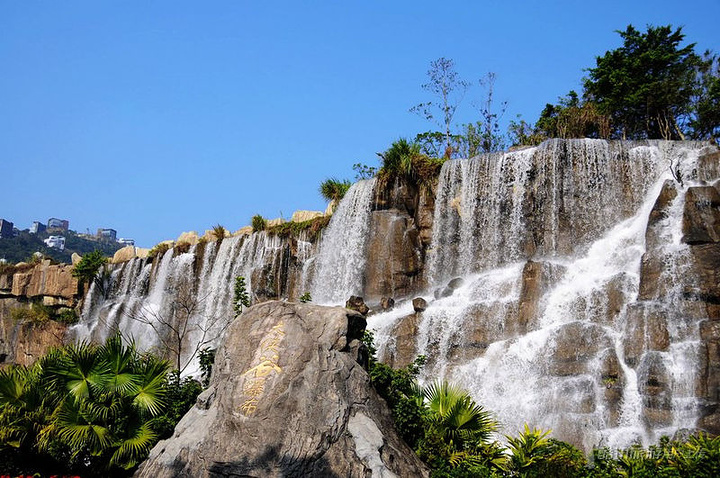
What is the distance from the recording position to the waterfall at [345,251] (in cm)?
2486

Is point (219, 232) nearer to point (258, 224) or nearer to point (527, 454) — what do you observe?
point (258, 224)

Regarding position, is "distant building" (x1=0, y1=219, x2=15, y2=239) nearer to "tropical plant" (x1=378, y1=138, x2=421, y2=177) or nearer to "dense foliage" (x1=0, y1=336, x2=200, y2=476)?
"tropical plant" (x1=378, y1=138, x2=421, y2=177)

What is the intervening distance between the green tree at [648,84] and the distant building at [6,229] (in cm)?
11151

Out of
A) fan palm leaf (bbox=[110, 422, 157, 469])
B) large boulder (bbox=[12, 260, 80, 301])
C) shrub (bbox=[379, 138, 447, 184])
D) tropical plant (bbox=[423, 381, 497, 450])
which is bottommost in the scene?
fan palm leaf (bbox=[110, 422, 157, 469])

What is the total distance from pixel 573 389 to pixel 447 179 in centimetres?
1059

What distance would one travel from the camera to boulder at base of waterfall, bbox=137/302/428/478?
999 cm

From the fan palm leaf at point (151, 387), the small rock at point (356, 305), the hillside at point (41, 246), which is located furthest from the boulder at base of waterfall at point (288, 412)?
the hillside at point (41, 246)

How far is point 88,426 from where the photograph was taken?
10844mm

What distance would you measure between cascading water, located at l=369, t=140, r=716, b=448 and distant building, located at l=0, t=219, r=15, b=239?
369 feet

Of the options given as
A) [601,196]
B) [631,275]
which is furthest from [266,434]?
[601,196]

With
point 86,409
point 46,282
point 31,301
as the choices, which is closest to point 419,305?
point 86,409

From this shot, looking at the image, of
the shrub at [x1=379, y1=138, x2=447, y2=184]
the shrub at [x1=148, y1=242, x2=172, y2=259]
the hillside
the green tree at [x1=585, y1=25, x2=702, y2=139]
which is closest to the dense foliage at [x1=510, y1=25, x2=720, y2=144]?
the green tree at [x1=585, y1=25, x2=702, y2=139]

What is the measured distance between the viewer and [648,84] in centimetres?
2786

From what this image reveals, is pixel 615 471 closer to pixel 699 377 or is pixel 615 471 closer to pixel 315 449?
pixel 315 449
